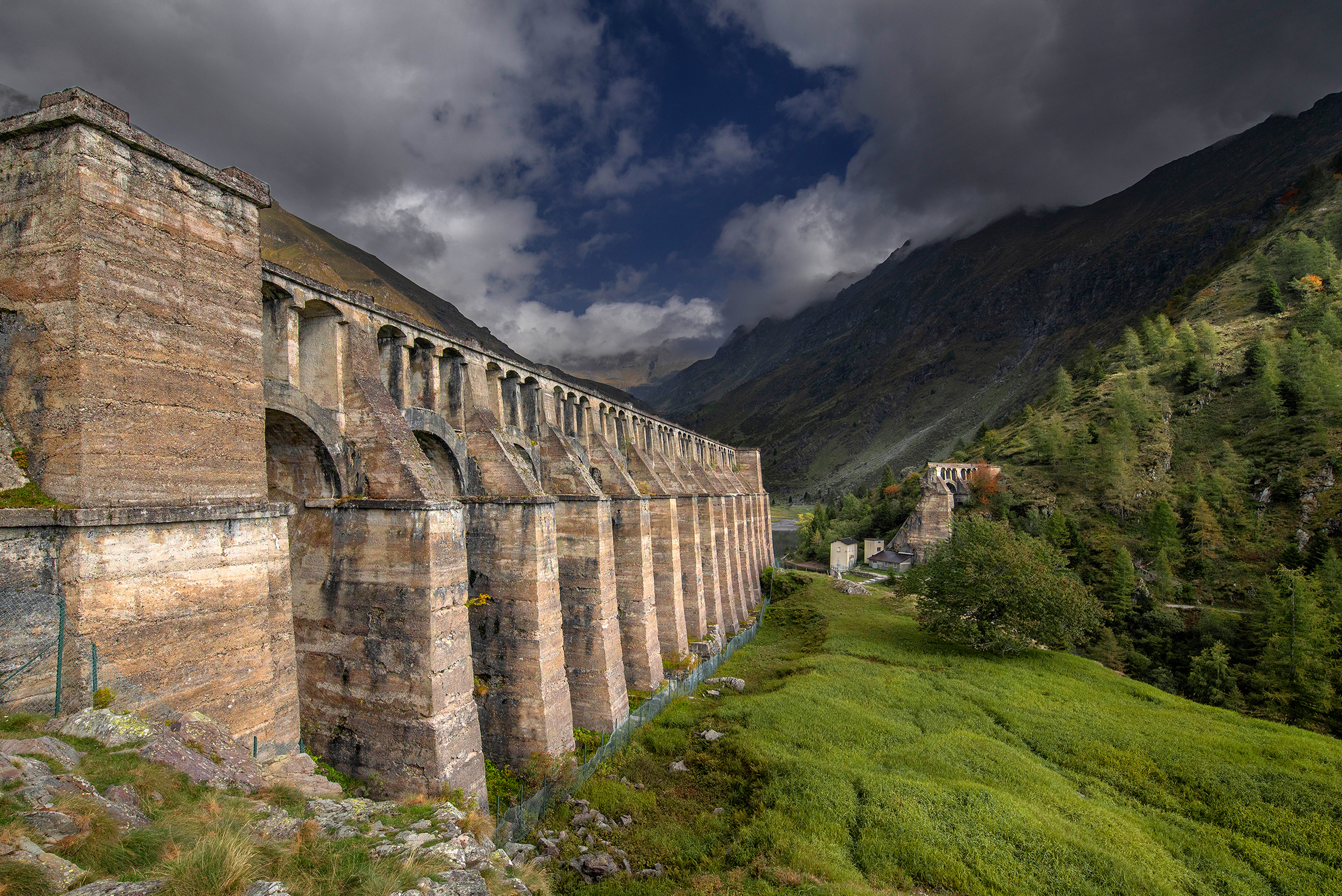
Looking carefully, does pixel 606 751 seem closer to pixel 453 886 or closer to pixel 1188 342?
pixel 453 886

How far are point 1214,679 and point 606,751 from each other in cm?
3435

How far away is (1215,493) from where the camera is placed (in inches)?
1742

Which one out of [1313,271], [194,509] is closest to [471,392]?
[194,509]

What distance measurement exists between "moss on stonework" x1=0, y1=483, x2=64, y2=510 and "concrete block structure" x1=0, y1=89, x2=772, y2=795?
0.57ft

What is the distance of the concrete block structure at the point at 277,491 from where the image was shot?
8.43 meters

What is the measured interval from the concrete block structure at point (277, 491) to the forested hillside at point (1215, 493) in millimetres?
33039

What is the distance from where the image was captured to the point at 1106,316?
181 meters

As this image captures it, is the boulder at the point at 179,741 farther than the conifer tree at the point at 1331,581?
No

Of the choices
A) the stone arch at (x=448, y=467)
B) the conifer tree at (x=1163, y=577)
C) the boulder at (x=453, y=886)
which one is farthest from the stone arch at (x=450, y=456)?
the conifer tree at (x=1163, y=577)

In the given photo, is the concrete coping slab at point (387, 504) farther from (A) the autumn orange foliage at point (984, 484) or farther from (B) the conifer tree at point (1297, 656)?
(A) the autumn orange foliage at point (984, 484)

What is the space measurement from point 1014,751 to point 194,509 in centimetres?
2236

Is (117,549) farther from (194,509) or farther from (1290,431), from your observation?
(1290,431)

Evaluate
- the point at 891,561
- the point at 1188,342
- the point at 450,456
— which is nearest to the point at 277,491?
the point at 450,456

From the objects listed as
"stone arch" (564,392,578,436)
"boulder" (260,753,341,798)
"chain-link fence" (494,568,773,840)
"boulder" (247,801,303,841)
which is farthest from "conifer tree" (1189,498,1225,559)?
"boulder" (247,801,303,841)
